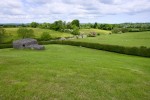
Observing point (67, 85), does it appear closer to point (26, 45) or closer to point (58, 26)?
point (26, 45)

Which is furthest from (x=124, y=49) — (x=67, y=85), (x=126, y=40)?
(x=67, y=85)

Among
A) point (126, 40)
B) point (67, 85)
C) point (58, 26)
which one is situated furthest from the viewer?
point (58, 26)

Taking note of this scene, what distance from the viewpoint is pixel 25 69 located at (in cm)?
1397

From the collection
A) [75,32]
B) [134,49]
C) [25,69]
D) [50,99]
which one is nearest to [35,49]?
[134,49]

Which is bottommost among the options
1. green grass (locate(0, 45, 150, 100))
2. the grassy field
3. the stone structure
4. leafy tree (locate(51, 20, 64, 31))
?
the grassy field

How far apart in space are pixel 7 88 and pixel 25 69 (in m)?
→ 4.04

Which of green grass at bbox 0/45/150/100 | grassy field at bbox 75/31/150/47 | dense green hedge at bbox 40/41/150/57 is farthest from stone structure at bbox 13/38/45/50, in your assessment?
green grass at bbox 0/45/150/100

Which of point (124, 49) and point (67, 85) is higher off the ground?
point (67, 85)

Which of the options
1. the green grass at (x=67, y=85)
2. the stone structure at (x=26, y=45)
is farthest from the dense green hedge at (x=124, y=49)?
the green grass at (x=67, y=85)

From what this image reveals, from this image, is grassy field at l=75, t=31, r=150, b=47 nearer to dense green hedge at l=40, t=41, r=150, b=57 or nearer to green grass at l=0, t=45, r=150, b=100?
dense green hedge at l=40, t=41, r=150, b=57

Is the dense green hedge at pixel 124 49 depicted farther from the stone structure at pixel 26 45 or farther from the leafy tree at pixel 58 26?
the leafy tree at pixel 58 26

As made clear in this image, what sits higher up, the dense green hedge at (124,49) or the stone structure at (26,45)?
the stone structure at (26,45)

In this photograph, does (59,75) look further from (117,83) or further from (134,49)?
(134,49)

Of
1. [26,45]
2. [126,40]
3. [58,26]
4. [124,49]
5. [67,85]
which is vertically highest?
[58,26]
